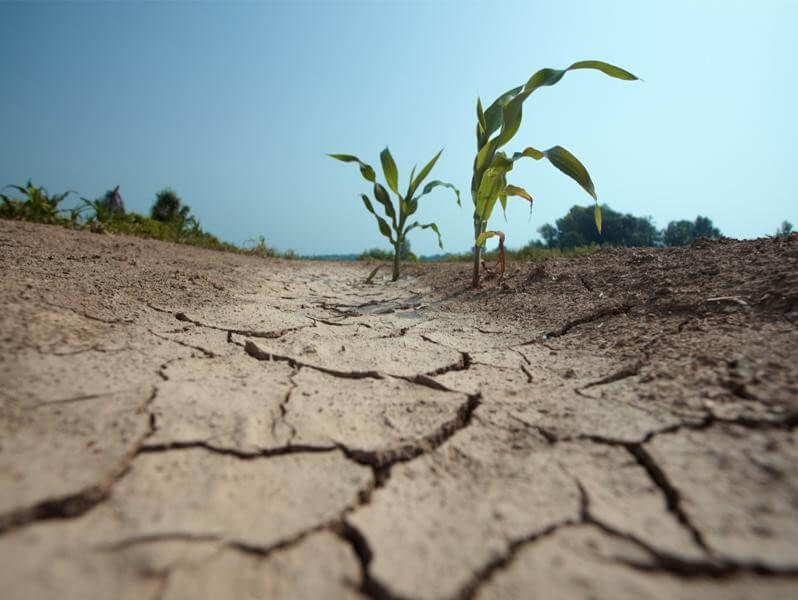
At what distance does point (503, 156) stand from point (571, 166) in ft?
1.56

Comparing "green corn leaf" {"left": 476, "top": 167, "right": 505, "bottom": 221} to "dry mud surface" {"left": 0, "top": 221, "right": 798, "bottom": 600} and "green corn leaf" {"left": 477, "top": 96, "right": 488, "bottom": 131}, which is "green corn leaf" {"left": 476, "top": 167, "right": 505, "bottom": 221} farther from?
"dry mud surface" {"left": 0, "top": 221, "right": 798, "bottom": 600}

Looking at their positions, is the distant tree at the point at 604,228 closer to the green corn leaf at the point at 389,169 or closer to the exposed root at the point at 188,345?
the green corn leaf at the point at 389,169

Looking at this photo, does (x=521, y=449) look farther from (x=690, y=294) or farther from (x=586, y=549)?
(x=690, y=294)

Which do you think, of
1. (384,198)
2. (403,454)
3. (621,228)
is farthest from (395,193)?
(621,228)

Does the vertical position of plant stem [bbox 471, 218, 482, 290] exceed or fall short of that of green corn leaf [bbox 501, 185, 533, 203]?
it falls short

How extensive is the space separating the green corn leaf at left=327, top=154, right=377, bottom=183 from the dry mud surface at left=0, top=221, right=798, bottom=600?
2252 mm

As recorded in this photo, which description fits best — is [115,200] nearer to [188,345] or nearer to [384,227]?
[384,227]

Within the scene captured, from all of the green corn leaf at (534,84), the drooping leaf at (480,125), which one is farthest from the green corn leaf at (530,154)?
the drooping leaf at (480,125)

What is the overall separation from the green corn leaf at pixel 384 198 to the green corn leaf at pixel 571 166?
69.1 inches

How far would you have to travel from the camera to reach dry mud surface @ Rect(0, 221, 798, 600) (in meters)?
0.62

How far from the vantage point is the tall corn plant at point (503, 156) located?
2.24 metres

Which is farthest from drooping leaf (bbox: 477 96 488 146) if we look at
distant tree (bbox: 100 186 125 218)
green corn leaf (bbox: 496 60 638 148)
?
distant tree (bbox: 100 186 125 218)

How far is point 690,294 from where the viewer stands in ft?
5.73

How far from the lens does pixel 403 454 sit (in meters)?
0.95
